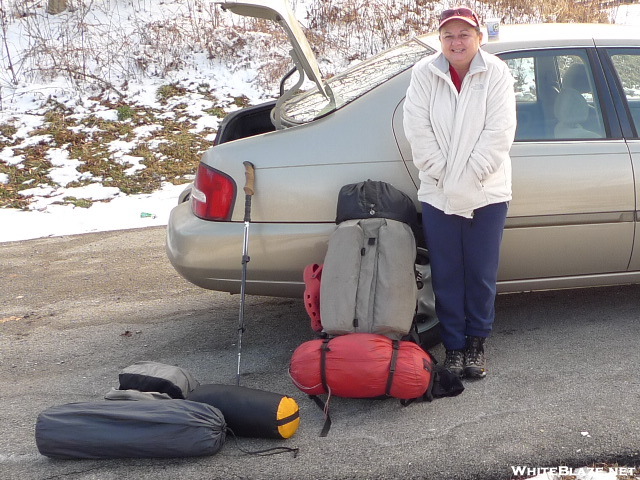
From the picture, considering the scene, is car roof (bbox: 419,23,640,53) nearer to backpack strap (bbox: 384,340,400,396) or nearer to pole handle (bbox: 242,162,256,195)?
pole handle (bbox: 242,162,256,195)

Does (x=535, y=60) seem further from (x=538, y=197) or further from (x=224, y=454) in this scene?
(x=224, y=454)

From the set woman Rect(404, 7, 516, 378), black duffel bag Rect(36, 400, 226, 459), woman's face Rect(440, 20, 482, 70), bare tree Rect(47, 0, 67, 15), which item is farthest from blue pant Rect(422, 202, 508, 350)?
bare tree Rect(47, 0, 67, 15)

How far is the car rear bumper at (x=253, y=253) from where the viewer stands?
4066mm

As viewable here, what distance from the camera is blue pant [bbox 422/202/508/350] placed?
3.81 metres

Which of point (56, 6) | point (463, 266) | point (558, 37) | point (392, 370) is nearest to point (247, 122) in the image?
point (463, 266)

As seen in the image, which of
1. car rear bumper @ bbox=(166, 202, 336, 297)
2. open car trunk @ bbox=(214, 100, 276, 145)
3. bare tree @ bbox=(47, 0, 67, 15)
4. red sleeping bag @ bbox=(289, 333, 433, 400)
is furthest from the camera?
bare tree @ bbox=(47, 0, 67, 15)

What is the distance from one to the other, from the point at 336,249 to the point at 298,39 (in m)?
1.11

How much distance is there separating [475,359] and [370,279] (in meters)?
0.75

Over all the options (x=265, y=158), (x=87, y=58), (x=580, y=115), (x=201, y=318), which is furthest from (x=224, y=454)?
(x=87, y=58)

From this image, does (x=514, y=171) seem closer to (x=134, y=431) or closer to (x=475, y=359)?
(x=475, y=359)

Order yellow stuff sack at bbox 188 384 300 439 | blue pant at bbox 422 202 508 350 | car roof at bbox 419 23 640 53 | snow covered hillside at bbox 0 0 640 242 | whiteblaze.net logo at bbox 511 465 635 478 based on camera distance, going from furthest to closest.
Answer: snow covered hillside at bbox 0 0 640 242
car roof at bbox 419 23 640 53
blue pant at bbox 422 202 508 350
yellow stuff sack at bbox 188 384 300 439
whiteblaze.net logo at bbox 511 465 635 478

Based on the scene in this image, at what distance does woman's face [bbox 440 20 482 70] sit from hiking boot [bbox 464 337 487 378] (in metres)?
1.40

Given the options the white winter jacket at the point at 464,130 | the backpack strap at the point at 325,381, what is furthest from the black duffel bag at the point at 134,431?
the white winter jacket at the point at 464,130

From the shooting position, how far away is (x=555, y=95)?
4.25m
